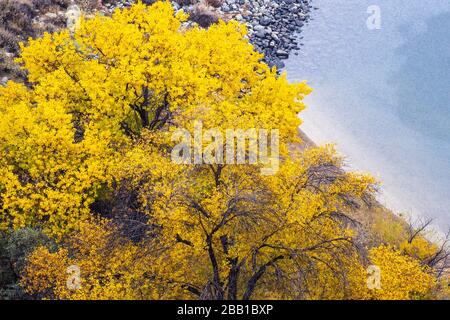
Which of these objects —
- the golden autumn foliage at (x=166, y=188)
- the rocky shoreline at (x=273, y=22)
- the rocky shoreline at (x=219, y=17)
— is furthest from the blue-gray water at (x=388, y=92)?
the golden autumn foliage at (x=166, y=188)

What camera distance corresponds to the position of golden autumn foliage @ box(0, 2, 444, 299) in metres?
15.9

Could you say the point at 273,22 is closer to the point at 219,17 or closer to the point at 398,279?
the point at 219,17

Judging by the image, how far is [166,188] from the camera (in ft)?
55.0

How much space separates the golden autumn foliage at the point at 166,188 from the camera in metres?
15.9

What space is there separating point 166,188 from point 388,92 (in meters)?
25.5

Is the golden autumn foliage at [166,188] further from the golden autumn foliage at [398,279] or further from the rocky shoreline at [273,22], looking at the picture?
the rocky shoreline at [273,22]

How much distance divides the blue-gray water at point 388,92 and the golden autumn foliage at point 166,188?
1132 cm

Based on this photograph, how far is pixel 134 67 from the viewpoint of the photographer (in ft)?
66.2

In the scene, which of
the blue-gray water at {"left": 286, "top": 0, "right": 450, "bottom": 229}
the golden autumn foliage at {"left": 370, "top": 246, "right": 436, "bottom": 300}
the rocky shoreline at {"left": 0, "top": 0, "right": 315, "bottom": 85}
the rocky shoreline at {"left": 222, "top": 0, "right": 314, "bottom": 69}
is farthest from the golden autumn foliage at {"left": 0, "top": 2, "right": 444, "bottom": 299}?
the rocky shoreline at {"left": 222, "top": 0, "right": 314, "bottom": 69}

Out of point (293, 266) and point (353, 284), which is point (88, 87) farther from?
point (353, 284)

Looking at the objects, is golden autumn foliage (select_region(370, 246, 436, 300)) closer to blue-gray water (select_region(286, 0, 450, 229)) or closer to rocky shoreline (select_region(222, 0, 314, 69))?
blue-gray water (select_region(286, 0, 450, 229))

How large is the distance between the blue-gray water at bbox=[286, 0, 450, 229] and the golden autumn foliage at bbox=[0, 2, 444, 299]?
11.3m

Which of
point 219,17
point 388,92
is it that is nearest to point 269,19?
point 219,17

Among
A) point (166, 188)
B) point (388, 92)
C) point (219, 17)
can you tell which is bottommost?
point (166, 188)
